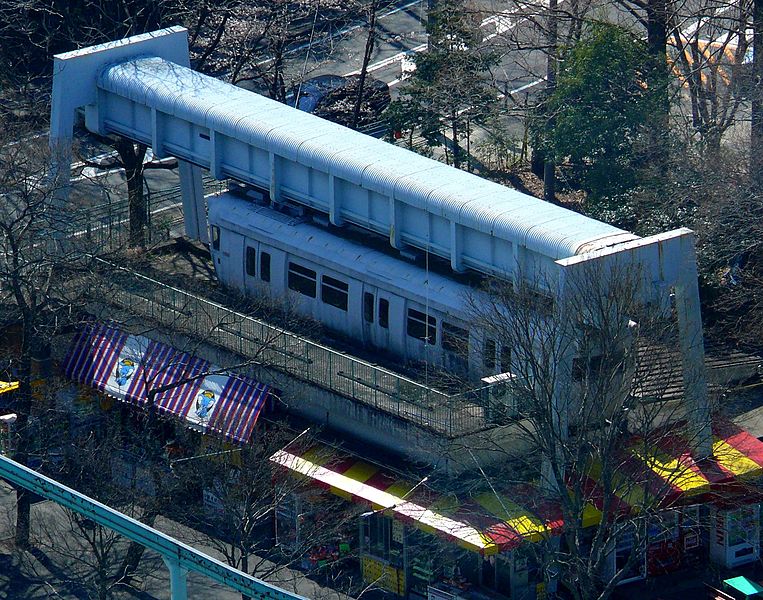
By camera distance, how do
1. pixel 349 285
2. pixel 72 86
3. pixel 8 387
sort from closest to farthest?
1. pixel 349 285
2. pixel 8 387
3. pixel 72 86

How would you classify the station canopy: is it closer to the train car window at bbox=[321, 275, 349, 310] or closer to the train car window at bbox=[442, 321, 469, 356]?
the train car window at bbox=[442, 321, 469, 356]

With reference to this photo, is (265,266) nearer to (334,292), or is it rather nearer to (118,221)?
(334,292)

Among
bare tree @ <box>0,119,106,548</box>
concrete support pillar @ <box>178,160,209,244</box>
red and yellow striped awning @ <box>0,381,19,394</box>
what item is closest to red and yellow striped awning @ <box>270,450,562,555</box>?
bare tree @ <box>0,119,106,548</box>

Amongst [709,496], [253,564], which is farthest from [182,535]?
[709,496]

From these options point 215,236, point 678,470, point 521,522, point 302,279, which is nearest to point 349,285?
point 302,279

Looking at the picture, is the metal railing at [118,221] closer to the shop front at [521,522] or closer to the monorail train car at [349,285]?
the monorail train car at [349,285]

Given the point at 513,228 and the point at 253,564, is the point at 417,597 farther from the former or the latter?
the point at 513,228
